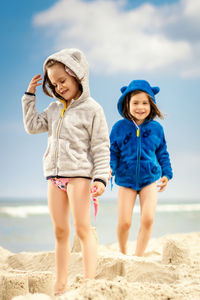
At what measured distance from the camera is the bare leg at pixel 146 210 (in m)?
3.72

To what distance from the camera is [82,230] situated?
8.73 ft

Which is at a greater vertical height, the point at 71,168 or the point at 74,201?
the point at 71,168

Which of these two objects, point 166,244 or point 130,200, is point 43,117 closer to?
point 130,200

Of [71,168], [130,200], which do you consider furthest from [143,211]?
[71,168]

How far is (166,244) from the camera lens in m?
3.66

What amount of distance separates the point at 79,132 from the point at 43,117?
361 millimetres

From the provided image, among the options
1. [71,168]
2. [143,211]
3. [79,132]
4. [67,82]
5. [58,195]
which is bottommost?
[143,211]

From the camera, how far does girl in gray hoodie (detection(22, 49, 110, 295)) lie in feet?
8.61

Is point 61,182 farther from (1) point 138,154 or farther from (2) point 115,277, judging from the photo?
(1) point 138,154

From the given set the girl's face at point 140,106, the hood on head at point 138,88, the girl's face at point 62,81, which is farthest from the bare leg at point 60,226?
the hood on head at point 138,88

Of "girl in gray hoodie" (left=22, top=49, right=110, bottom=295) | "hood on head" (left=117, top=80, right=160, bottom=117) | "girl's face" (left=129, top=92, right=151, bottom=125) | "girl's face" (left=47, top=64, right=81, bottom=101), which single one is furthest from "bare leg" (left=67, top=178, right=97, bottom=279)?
"hood on head" (left=117, top=80, right=160, bottom=117)

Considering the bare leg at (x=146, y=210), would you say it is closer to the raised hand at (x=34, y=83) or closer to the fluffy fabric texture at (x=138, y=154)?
the fluffy fabric texture at (x=138, y=154)

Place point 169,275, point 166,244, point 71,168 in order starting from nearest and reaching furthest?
point 71,168
point 169,275
point 166,244

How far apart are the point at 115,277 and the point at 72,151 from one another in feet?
4.05
